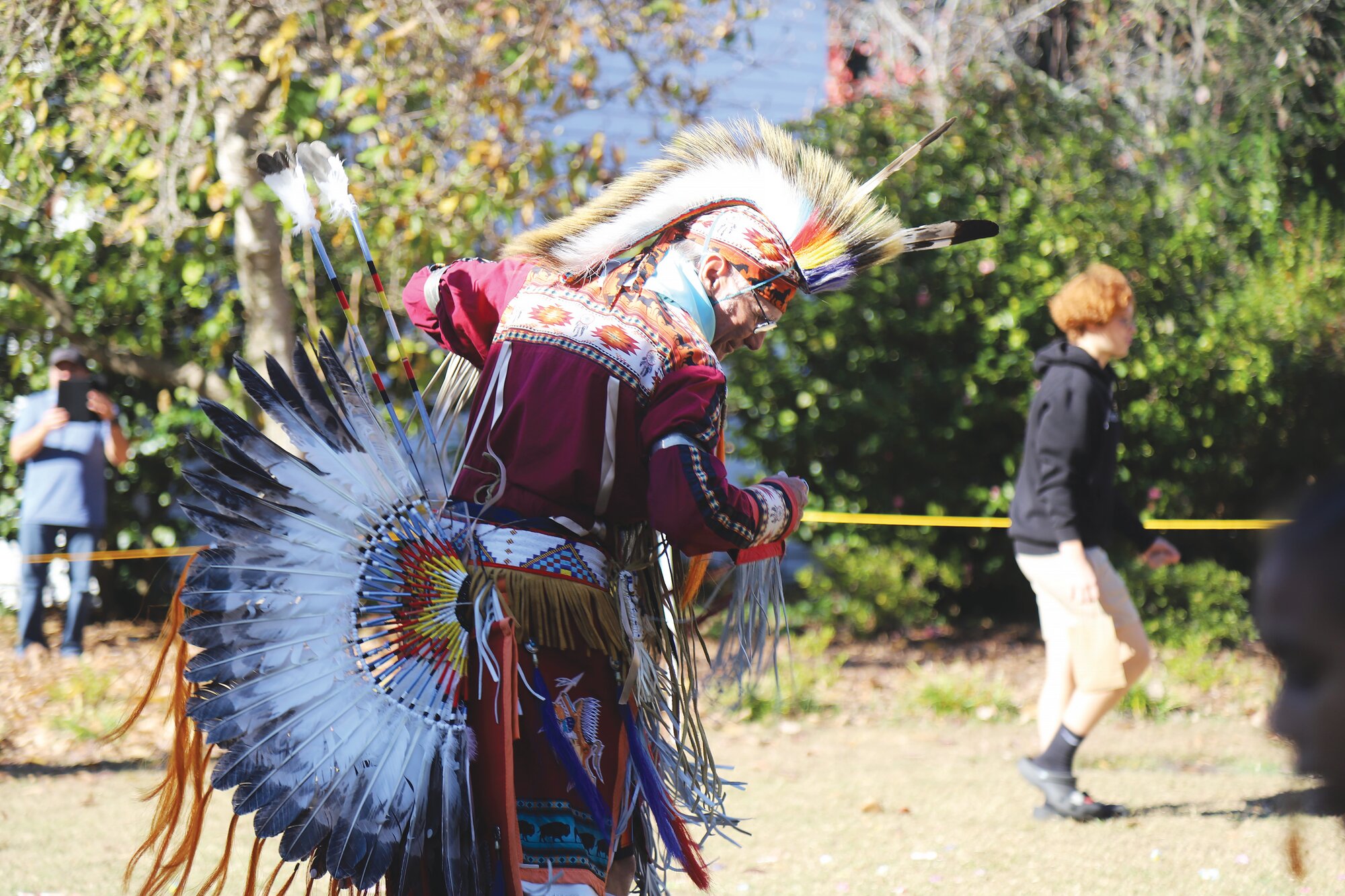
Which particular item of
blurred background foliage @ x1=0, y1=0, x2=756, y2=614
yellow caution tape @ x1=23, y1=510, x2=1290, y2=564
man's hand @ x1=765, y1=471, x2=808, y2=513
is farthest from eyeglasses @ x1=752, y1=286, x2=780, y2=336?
yellow caution tape @ x1=23, y1=510, x2=1290, y2=564

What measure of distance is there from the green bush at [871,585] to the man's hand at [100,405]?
3.98 meters

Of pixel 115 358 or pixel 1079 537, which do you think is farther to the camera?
pixel 115 358

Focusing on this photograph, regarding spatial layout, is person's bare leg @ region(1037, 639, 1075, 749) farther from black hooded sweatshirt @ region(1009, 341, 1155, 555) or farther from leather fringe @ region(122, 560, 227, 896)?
leather fringe @ region(122, 560, 227, 896)

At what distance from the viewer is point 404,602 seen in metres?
2.30

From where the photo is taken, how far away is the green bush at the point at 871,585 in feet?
24.3

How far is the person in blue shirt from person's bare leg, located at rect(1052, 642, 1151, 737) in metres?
4.75

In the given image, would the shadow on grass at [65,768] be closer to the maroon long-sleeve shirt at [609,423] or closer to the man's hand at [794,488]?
the maroon long-sleeve shirt at [609,423]

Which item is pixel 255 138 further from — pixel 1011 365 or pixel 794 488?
pixel 1011 365

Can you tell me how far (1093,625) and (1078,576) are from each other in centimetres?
18

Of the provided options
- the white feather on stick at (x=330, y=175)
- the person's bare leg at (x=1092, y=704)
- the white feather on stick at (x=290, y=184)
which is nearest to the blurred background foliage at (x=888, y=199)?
the person's bare leg at (x=1092, y=704)

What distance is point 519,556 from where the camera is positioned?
2.32 m

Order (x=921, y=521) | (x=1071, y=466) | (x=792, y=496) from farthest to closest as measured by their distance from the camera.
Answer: (x=921, y=521), (x=1071, y=466), (x=792, y=496)

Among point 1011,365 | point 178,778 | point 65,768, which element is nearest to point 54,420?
point 65,768

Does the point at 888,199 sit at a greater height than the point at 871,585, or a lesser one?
greater
